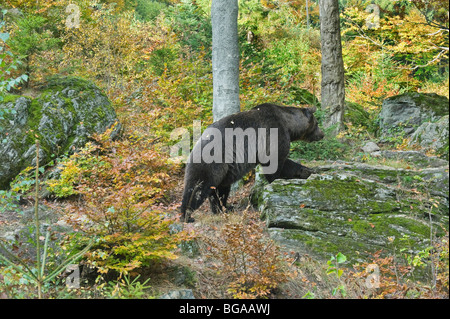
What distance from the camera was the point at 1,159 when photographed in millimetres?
7160

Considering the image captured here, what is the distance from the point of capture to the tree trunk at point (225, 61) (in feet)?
25.6

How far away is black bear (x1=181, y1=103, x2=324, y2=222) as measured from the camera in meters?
6.29

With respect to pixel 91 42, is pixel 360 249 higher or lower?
lower

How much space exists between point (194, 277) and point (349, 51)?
13.6 metres

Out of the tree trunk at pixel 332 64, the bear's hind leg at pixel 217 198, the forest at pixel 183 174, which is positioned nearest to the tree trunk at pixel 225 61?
the forest at pixel 183 174

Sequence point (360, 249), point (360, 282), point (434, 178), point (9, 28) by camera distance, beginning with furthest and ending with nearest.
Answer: point (9, 28)
point (434, 178)
point (360, 249)
point (360, 282)

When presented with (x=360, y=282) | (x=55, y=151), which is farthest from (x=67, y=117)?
(x=360, y=282)

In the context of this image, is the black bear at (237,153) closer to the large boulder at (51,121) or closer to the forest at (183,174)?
the forest at (183,174)

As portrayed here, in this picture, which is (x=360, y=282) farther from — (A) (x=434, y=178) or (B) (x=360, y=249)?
(A) (x=434, y=178)

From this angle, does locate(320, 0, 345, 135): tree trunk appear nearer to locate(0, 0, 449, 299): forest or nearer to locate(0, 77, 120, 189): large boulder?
locate(0, 0, 449, 299): forest

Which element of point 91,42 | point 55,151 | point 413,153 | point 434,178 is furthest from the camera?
point 91,42

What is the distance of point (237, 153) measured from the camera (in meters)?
6.70

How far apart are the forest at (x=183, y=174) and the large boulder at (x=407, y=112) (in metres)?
0.04

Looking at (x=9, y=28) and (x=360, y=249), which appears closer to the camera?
(x=360, y=249)
